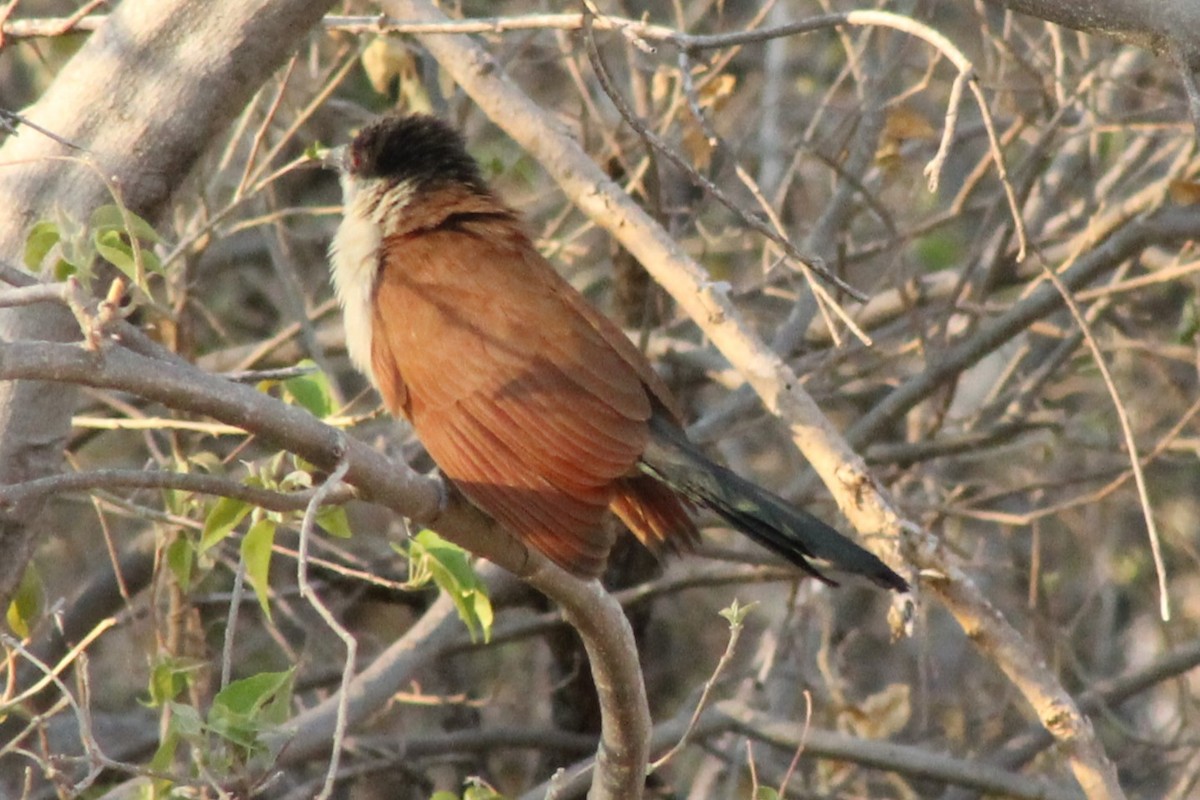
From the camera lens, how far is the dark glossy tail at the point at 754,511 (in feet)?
8.42

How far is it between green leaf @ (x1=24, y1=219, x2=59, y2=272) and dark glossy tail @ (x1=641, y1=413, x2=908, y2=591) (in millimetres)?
1234

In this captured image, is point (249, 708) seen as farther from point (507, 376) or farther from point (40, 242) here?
point (507, 376)

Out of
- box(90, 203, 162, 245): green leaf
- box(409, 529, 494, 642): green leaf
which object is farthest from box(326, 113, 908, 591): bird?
box(90, 203, 162, 245): green leaf

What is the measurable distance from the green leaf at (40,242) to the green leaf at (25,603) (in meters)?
0.69

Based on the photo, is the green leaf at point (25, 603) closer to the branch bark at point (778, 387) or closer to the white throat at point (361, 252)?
the white throat at point (361, 252)

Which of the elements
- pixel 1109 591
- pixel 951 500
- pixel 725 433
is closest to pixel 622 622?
pixel 725 433

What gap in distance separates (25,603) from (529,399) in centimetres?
98

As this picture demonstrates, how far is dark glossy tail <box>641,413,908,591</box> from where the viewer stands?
257 centimetres

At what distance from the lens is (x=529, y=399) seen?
301 cm

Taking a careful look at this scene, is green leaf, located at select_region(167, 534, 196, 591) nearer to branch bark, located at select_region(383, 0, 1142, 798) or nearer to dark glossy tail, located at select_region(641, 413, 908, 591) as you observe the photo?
dark glossy tail, located at select_region(641, 413, 908, 591)

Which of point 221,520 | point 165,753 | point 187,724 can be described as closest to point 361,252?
point 221,520

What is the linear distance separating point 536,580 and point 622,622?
19 cm

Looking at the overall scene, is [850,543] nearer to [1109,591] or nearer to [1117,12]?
[1117,12]

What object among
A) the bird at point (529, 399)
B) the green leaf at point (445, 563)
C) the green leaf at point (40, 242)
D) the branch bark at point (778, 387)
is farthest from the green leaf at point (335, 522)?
the branch bark at point (778, 387)
